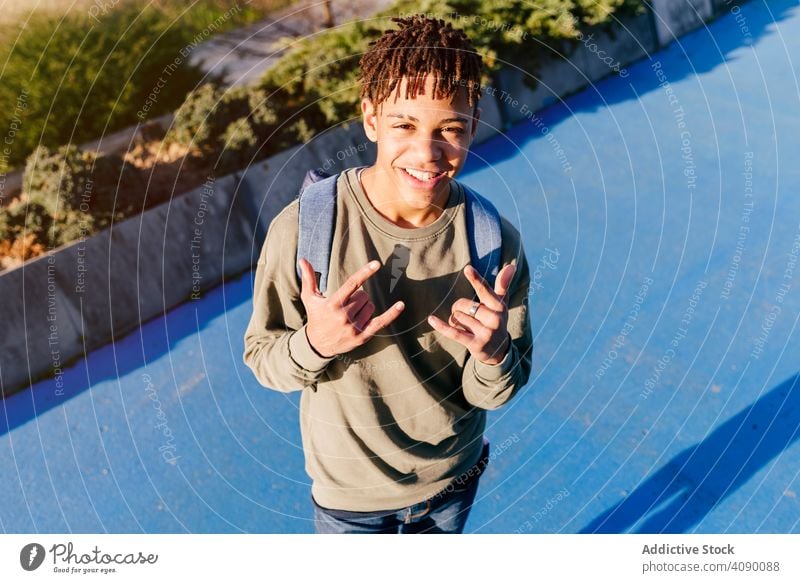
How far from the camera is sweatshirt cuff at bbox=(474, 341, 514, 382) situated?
1146 mm

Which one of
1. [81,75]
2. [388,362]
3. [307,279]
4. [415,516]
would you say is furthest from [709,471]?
[81,75]

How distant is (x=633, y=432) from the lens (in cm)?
216

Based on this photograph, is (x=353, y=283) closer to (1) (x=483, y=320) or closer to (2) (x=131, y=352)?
(1) (x=483, y=320)

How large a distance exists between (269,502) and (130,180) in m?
1.51

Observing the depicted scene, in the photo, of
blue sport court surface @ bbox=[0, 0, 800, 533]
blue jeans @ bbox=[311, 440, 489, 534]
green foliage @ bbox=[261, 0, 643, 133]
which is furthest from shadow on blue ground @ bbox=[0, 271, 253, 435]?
blue jeans @ bbox=[311, 440, 489, 534]

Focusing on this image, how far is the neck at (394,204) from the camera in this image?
116cm

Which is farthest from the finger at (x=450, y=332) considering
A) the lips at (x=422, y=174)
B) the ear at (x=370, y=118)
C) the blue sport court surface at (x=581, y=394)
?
the blue sport court surface at (x=581, y=394)

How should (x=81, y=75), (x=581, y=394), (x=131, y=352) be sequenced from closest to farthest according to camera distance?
(x=581, y=394) → (x=131, y=352) → (x=81, y=75)

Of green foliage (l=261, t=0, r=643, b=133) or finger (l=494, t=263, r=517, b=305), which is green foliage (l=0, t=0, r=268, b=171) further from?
finger (l=494, t=263, r=517, b=305)

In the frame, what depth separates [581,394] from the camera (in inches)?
90.4

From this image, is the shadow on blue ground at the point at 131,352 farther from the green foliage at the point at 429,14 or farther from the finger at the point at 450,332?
the finger at the point at 450,332

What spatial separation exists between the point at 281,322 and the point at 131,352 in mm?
1581
